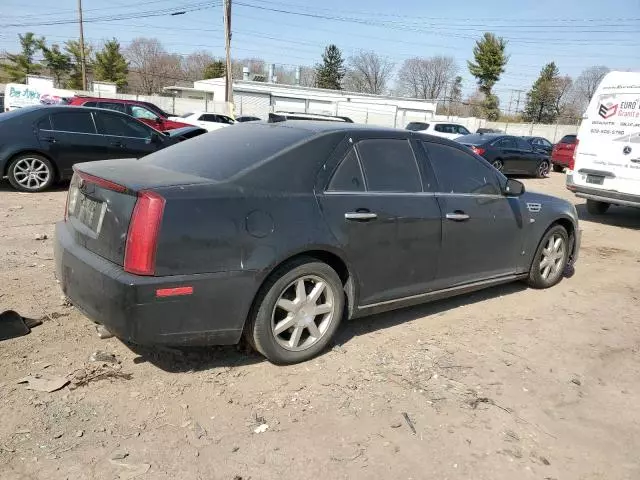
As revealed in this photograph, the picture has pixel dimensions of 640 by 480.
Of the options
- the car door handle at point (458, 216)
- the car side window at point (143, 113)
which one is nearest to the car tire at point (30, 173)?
the car door handle at point (458, 216)

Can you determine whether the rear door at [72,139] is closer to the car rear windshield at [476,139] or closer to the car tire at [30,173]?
the car tire at [30,173]

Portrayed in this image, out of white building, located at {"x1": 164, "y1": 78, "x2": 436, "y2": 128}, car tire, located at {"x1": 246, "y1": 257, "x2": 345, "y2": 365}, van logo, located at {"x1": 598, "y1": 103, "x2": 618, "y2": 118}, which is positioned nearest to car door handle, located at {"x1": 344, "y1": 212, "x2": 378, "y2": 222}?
car tire, located at {"x1": 246, "y1": 257, "x2": 345, "y2": 365}

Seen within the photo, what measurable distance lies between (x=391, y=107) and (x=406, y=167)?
166ft

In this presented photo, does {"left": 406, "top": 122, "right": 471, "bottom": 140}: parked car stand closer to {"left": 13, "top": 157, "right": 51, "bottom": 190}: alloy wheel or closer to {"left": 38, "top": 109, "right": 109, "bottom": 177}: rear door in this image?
{"left": 38, "top": 109, "right": 109, "bottom": 177}: rear door

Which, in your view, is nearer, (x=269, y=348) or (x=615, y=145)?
(x=269, y=348)

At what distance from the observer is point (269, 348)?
11.3 ft

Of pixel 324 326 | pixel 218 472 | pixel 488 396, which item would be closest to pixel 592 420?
pixel 488 396

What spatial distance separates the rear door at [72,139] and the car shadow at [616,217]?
360 inches

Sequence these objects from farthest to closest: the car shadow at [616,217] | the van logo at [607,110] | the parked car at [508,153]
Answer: the parked car at [508,153] → the car shadow at [616,217] → the van logo at [607,110]

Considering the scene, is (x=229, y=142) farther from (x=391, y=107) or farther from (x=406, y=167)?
(x=391, y=107)

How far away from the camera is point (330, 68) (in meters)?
82.4

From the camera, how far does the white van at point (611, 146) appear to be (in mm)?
9156

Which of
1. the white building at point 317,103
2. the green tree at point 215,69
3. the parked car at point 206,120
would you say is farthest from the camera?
the green tree at point 215,69

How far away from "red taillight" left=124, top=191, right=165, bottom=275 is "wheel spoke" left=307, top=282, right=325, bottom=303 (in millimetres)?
1080
